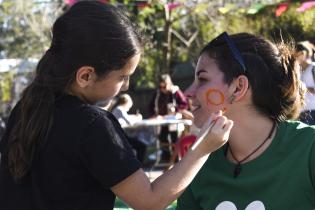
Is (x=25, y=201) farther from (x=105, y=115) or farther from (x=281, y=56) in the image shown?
(x=281, y=56)

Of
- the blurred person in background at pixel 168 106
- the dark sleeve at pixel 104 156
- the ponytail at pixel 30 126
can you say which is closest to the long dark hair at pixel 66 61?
the ponytail at pixel 30 126

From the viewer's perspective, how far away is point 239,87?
6.79 ft

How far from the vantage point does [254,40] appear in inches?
81.9

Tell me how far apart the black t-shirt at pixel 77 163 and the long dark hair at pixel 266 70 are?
1.61ft

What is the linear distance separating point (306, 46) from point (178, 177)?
465 centimetres

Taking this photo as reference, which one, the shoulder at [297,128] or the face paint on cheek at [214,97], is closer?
the shoulder at [297,128]

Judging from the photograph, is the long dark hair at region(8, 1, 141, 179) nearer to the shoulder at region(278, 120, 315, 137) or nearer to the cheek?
the cheek

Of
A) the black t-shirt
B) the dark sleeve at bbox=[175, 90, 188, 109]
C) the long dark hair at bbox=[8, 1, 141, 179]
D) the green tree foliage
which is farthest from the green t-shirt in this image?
the green tree foliage

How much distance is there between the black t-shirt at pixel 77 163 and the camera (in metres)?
1.76

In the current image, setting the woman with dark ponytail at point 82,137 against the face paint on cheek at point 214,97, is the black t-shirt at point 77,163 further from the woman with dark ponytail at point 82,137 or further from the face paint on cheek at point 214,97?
the face paint on cheek at point 214,97

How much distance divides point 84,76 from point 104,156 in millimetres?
263

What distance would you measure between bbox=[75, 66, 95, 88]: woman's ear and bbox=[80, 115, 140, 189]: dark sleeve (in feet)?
0.47

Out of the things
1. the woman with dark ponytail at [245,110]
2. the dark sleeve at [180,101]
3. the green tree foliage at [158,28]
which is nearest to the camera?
the woman with dark ponytail at [245,110]

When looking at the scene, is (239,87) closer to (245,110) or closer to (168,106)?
(245,110)
